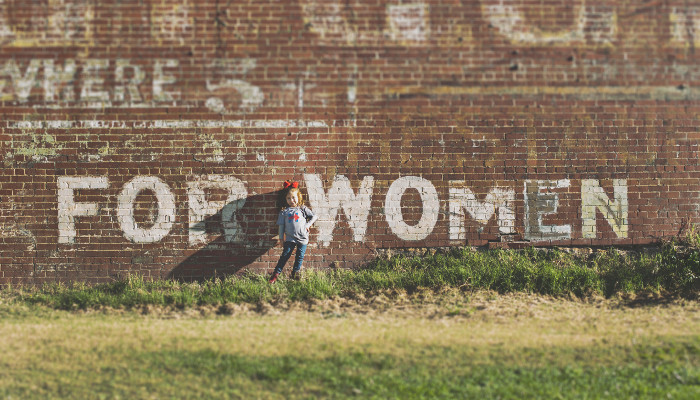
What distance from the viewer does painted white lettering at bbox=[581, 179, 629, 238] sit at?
6.75 metres

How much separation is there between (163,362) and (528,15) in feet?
19.9

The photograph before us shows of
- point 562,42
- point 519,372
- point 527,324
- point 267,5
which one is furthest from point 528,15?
point 519,372

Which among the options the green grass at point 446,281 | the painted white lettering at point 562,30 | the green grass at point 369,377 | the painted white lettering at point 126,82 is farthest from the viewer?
the painted white lettering at point 562,30

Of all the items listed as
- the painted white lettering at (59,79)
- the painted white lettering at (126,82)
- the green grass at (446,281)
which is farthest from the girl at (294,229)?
the painted white lettering at (59,79)

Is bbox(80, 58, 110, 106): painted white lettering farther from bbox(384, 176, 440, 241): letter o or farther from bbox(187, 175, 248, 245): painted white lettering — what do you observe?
bbox(384, 176, 440, 241): letter o

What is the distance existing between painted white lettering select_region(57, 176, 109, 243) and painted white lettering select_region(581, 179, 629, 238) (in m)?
6.34

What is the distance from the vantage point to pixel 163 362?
433cm

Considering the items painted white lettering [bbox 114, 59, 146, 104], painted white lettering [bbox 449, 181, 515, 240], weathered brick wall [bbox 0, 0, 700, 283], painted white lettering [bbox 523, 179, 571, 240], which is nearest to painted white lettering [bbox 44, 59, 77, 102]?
weathered brick wall [bbox 0, 0, 700, 283]

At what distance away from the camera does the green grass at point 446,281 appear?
6.07m

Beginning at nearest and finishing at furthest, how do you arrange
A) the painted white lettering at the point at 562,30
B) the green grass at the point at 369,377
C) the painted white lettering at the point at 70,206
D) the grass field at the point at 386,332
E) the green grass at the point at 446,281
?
the green grass at the point at 369,377
the grass field at the point at 386,332
the green grass at the point at 446,281
the painted white lettering at the point at 70,206
the painted white lettering at the point at 562,30

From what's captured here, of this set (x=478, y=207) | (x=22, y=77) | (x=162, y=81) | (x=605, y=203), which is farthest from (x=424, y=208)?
(x=22, y=77)

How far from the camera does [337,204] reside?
264 inches

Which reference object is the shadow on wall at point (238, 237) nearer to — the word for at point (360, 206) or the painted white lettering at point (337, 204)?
the word for at point (360, 206)

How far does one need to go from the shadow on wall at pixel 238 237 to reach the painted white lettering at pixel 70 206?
1.41 metres
